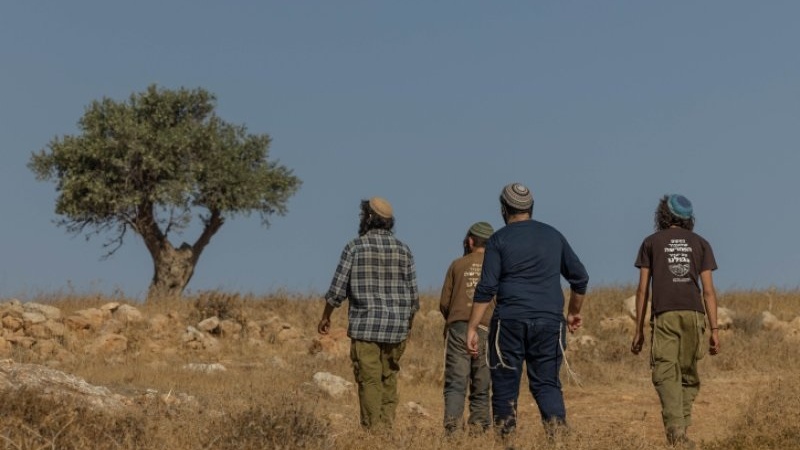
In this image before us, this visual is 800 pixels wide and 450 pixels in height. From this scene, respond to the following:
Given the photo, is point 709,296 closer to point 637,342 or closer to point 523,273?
point 637,342

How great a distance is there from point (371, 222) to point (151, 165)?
2462 cm

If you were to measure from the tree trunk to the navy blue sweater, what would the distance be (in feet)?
84.2

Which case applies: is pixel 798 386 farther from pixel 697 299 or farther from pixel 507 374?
pixel 507 374

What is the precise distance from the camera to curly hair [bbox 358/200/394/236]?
10.3 m

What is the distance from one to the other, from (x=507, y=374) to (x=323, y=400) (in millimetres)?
6463

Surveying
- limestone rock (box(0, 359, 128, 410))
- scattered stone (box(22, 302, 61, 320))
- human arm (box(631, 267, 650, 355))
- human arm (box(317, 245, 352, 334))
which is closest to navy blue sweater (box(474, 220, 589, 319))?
human arm (box(631, 267, 650, 355))

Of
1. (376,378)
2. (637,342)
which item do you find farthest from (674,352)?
(376,378)

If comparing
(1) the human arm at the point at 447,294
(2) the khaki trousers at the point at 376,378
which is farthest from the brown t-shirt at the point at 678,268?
(2) the khaki trousers at the point at 376,378

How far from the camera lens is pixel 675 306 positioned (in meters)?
10.2

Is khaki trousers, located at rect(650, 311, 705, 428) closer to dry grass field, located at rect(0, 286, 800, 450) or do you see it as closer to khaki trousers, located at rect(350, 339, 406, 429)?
dry grass field, located at rect(0, 286, 800, 450)

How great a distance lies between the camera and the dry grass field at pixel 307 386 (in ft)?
28.6

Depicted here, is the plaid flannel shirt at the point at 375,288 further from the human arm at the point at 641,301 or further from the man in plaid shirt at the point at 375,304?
the human arm at the point at 641,301

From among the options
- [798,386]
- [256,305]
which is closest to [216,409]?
[798,386]

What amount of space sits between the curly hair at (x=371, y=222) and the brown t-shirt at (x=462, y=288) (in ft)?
2.59
